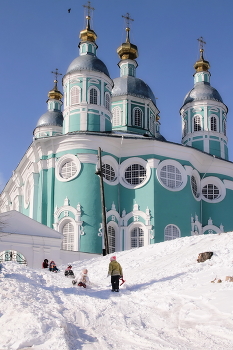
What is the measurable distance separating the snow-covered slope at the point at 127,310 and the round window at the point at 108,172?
49.0 ft

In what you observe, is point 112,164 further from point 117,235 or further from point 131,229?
point 117,235

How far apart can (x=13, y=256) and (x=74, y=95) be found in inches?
476

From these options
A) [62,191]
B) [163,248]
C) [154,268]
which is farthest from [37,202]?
[154,268]

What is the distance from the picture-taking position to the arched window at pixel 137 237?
31.0 m

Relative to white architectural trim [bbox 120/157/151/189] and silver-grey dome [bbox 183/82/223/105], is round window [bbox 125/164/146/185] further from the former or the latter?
silver-grey dome [bbox 183/82/223/105]

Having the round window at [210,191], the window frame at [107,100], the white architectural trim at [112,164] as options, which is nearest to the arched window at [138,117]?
the window frame at [107,100]

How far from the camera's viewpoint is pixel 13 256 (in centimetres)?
2522

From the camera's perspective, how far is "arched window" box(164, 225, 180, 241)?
31.0 m

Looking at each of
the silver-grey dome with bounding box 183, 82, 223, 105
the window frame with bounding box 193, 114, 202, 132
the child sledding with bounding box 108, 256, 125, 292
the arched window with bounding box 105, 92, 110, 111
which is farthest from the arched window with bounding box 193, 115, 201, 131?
the child sledding with bounding box 108, 256, 125, 292

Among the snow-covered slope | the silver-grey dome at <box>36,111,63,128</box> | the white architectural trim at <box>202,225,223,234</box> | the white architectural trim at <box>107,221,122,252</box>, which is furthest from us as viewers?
the silver-grey dome at <box>36,111,63,128</box>

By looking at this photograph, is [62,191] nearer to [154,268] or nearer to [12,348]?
[154,268]

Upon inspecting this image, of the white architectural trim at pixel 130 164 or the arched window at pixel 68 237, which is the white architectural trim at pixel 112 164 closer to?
the white architectural trim at pixel 130 164

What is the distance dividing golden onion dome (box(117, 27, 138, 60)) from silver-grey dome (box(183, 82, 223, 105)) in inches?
Result: 179

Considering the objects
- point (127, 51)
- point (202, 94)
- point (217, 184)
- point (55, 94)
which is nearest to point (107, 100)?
point (127, 51)
